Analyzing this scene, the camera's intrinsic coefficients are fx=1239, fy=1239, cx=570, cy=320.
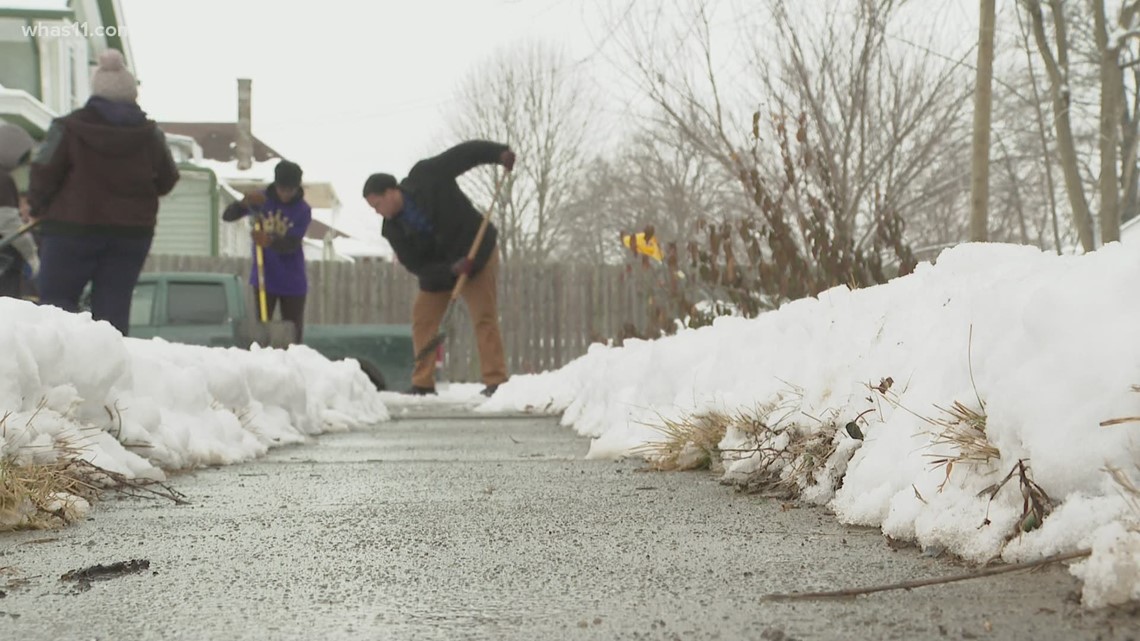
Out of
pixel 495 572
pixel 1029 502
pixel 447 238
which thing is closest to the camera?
pixel 1029 502

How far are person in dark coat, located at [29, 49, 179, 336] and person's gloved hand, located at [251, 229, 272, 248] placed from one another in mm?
4295

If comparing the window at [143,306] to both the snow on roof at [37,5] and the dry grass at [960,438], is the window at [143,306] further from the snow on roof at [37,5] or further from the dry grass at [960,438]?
the snow on roof at [37,5]

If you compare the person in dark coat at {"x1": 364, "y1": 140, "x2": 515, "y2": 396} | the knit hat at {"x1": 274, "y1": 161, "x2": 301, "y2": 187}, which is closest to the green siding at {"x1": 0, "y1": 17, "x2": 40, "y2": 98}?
the knit hat at {"x1": 274, "y1": 161, "x2": 301, "y2": 187}

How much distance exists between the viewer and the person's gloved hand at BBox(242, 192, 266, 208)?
38.1 ft

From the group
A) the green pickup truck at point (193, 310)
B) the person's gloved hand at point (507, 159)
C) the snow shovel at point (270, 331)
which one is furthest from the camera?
the snow shovel at point (270, 331)

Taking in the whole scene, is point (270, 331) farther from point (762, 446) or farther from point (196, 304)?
point (762, 446)

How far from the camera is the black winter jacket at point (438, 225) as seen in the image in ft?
39.6

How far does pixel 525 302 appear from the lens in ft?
66.2

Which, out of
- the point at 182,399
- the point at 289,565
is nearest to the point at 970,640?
the point at 289,565

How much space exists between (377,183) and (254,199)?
1.18 metres

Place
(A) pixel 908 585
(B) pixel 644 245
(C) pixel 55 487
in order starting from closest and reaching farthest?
(A) pixel 908 585
(C) pixel 55 487
(B) pixel 644 245

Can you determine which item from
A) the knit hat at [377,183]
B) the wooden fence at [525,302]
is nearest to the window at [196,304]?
the knit hat at [377,183]

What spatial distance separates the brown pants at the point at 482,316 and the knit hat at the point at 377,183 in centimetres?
119

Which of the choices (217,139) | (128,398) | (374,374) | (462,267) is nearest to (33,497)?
(128,398)
